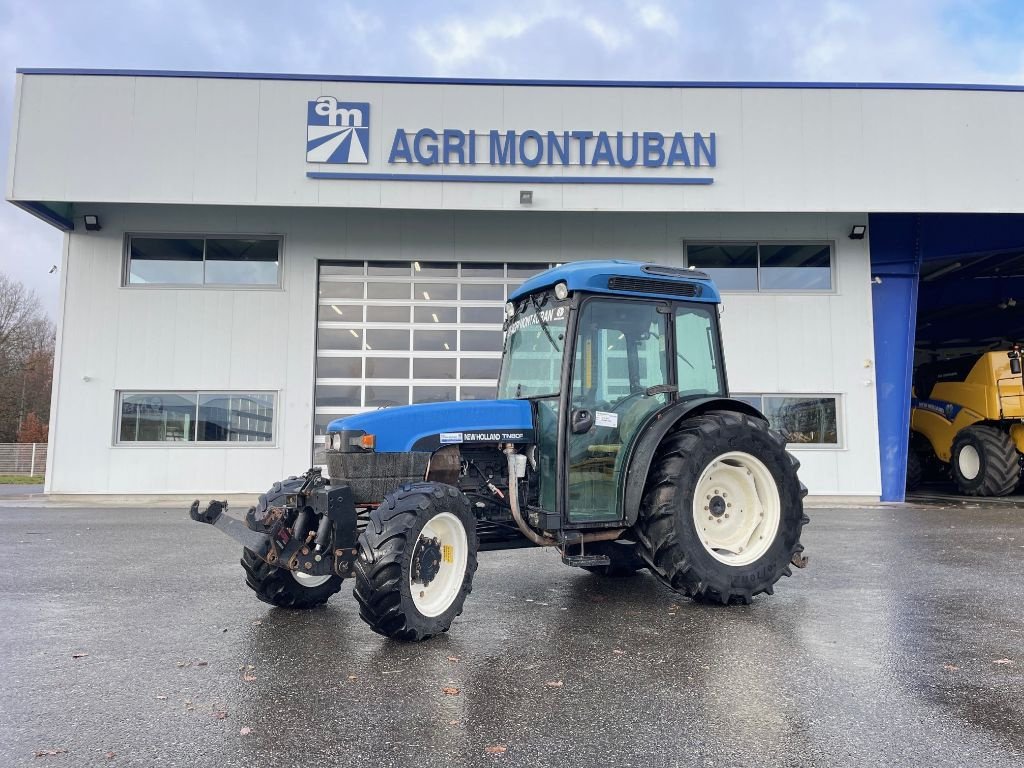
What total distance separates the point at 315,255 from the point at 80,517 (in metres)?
6.29

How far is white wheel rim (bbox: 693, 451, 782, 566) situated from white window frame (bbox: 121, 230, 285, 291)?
35.3 feet

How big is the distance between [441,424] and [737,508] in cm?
233

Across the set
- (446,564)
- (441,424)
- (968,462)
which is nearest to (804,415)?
(968,462)

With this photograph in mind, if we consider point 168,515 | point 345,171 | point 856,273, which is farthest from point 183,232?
point 856,273

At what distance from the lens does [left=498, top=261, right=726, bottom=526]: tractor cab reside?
4445 mm

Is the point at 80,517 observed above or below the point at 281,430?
below

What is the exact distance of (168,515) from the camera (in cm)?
1033

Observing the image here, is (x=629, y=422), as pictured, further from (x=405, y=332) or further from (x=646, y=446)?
(x=405, y=332)

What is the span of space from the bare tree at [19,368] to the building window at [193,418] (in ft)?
89.1

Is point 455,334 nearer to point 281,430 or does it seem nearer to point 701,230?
point 281,430

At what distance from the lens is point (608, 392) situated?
465 cm

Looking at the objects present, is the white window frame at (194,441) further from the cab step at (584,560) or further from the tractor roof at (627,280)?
the cab step at (584,560)

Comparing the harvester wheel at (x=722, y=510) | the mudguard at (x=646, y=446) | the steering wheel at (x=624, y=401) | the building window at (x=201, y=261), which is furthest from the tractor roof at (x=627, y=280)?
the building window at (x=201, y=261)

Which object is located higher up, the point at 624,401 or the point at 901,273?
the point at 901,273
